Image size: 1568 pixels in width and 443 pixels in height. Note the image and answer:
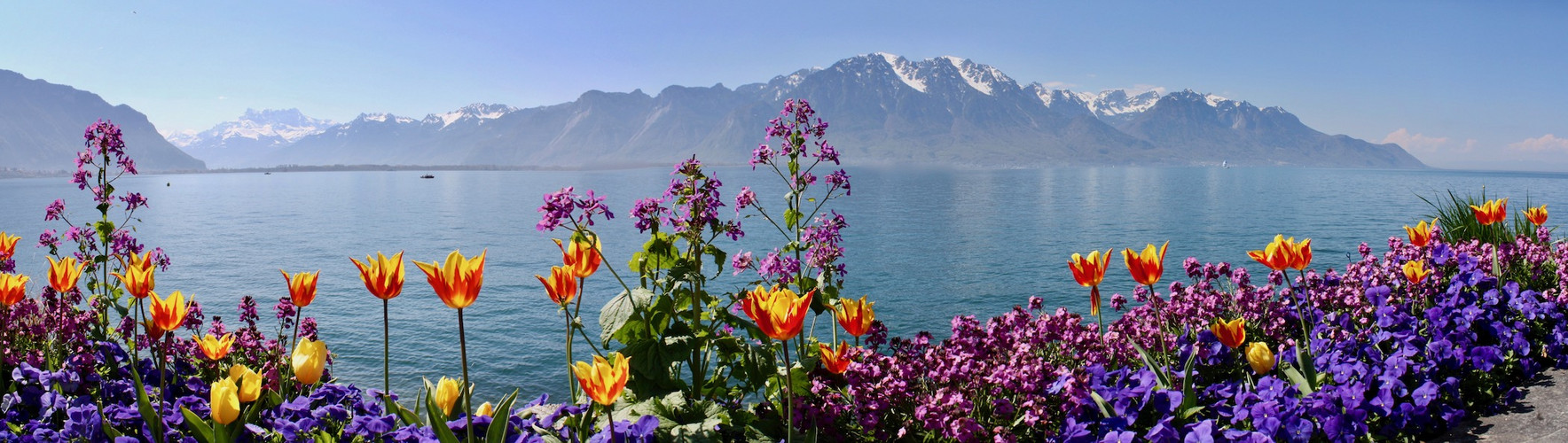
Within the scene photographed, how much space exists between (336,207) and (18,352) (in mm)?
72404

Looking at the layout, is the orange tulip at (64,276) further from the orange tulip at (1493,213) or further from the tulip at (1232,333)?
the orange tulip at (1493,213)

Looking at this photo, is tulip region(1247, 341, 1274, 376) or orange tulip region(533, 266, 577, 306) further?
tulip region(1247, 341, 1274, 376)

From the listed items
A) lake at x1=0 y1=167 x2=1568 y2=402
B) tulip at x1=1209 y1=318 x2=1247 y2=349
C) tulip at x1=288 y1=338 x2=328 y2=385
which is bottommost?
lake at x1=0 y1=167 x2=1568 y2=402

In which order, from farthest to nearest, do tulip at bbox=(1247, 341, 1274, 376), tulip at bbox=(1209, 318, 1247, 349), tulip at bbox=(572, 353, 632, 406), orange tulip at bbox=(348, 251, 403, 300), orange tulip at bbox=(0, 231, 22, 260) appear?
orange tulip at bbox=(0, 231, 22, 260), tulip at bbox=(1209, 318, 1247, 349), tulip at bbox=(1247, 341, 1274, 376), orange tulip at bbox=(348, 251, 403, 300), tulip at bbox=(572, 353, 632, 406)

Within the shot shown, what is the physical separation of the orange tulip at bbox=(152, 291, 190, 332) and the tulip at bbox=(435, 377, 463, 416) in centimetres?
146

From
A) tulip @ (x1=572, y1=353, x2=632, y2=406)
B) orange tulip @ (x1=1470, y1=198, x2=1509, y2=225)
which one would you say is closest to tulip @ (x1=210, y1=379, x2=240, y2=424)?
tulip @ (x1=572, y1=353, x2=632, y2=406)

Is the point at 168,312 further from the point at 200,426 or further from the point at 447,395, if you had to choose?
the point at 447,395

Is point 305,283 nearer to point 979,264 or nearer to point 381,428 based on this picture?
point 381,428

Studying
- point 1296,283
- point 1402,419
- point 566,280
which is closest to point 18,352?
point 566,280

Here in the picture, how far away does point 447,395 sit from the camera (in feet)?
12.6

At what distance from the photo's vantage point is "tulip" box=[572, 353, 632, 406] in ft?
9.34

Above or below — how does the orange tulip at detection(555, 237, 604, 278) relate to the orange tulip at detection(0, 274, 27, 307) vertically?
above

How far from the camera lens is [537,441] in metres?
3.41

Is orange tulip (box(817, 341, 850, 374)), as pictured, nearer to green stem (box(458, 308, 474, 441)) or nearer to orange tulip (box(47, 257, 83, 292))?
green stem (box(458, 308, 474, 441))
